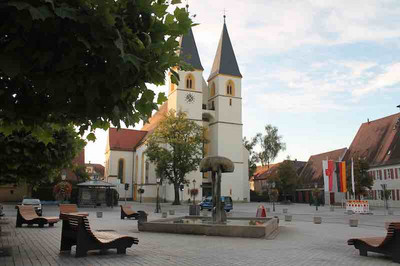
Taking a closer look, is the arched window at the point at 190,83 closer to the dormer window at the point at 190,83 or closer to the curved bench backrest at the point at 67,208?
the dormer window at the point at 190,83

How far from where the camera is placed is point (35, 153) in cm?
1403

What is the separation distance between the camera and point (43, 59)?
12.4 ft

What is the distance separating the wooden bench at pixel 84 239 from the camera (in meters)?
9.41

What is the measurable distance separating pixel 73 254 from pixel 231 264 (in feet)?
12.9

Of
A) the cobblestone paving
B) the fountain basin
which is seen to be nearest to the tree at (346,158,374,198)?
the fountain basin

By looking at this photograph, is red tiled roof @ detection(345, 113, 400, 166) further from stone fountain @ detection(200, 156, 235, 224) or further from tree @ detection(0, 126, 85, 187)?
tree @ detection(0, 126, 85, 187)

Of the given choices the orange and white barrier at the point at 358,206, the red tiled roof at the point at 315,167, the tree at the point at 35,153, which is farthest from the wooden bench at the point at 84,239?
the red tiled roof at the point at 315,167

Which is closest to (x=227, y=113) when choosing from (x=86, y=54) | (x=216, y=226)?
(x=216, y=226)

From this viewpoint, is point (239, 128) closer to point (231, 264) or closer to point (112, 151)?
point (112, 151)

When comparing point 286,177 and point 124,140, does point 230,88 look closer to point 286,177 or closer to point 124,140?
point 286,177

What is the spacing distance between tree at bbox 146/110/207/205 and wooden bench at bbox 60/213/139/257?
39185 mm

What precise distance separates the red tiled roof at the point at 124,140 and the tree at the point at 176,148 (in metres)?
25.2

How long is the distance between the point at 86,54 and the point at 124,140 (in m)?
77.3

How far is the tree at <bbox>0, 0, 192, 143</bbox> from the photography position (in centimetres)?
368
